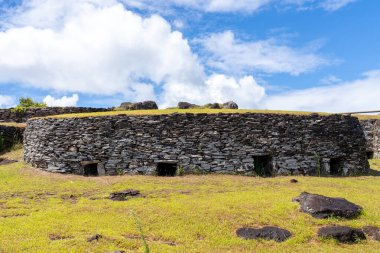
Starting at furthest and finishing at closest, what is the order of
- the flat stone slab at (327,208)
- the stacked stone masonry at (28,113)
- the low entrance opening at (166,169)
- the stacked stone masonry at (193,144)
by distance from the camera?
the stacked stone masonry at (28,113) → the low entrance opening at (166,169) → the stacked stone masonry at (193,144) → the flat stone slab at (327,208)

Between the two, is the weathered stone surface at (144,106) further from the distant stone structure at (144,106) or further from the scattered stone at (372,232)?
the scattered stone at (372,232)

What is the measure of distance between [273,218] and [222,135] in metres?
7.81

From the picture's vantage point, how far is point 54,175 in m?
18.4

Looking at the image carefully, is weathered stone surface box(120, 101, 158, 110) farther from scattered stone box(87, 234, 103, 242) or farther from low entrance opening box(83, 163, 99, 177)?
→ scattered stone box(87, 234, 103, 242)

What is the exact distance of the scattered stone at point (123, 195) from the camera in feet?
44.8

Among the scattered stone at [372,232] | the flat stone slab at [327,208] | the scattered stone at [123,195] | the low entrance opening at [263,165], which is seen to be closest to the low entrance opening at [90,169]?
the scattered stone at [123,195]

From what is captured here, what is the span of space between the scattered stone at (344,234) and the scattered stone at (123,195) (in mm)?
7012

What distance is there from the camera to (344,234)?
9.63m

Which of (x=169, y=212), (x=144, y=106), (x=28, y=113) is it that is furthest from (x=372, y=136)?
(x=28, y=113)

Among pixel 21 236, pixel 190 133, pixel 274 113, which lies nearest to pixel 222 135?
pixel 190 133

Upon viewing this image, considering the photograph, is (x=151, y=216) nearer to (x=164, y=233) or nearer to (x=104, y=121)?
(x=164, y=233)

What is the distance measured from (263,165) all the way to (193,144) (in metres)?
3.95

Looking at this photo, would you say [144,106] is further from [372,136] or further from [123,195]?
[372,136]

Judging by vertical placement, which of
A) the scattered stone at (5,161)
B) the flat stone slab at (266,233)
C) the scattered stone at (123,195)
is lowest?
the flat stone slab at (266,233)
